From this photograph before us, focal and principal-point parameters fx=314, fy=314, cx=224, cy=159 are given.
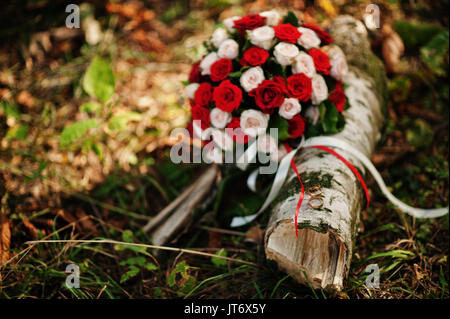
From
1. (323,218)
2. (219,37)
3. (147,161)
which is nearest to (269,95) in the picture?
(219,37)

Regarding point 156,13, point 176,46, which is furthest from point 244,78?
point 156,13

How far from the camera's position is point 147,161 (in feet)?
9.51

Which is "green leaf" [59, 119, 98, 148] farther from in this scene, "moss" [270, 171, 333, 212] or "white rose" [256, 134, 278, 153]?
"moss" [270, 171, 333, 212]

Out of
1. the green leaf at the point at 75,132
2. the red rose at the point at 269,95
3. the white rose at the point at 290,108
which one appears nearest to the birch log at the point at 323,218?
the white rose at the point at 290,108

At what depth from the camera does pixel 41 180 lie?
2.61 metres

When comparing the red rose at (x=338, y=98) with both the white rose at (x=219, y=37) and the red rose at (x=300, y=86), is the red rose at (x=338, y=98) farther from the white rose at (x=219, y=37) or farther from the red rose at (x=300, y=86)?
the white rose at (x=219, y=37)

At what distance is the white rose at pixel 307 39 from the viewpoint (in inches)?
78.5

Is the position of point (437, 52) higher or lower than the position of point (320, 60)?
lower

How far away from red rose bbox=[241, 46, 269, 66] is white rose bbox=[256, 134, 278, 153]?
443mm

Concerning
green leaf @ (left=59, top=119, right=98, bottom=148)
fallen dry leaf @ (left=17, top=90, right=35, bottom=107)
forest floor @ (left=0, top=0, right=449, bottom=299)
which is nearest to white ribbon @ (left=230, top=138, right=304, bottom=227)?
forest floor @ (left=0, top=0, right=449, bottom=299)

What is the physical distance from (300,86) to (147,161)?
1.62 meters

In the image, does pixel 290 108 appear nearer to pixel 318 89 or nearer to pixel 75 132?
pixel 318 89

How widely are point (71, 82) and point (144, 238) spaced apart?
2.18 meters
